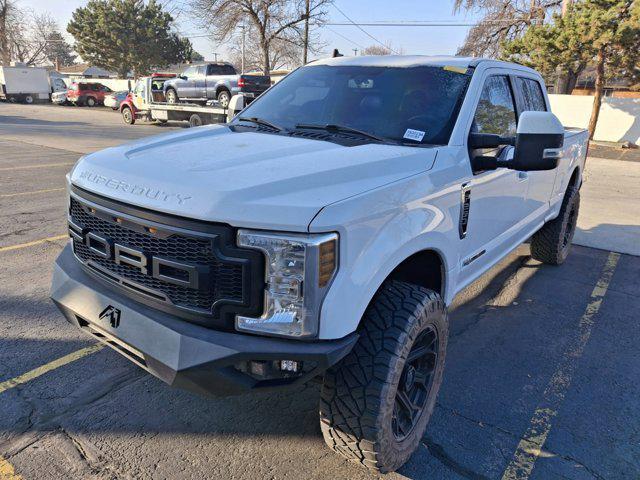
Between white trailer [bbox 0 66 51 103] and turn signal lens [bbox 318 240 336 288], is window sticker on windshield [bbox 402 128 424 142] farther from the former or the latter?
white trailer [bbox 0 66 51 103]

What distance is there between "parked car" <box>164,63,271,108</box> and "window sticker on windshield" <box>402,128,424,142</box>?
15.4 meters

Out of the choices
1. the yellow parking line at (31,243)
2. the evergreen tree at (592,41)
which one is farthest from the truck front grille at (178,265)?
the evergreen tree at (592,41)

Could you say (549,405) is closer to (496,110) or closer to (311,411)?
(311,411)

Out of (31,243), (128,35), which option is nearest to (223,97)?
(31,243)

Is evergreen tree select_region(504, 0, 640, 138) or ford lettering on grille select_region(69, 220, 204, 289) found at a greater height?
evergreen tree select_region(504, 0, 640, 138)

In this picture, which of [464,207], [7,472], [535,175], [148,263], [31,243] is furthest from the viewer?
[31,243]

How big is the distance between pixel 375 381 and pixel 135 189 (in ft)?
4.38

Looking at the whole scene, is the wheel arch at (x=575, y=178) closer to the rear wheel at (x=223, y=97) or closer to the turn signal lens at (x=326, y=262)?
the turn signal lens at (x=326, y=262)

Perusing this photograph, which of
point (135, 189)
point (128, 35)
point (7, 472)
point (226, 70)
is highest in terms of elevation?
point (128, 35)

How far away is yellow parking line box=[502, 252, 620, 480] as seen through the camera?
8.63 ft

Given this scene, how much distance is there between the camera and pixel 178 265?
2.08m

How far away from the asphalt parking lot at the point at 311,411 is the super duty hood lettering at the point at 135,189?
134cm

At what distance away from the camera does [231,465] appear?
2535 mm

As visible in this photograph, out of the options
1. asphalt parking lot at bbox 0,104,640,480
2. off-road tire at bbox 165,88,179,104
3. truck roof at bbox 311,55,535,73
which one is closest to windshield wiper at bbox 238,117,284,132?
truck roof at bbox 311,55,535,73
